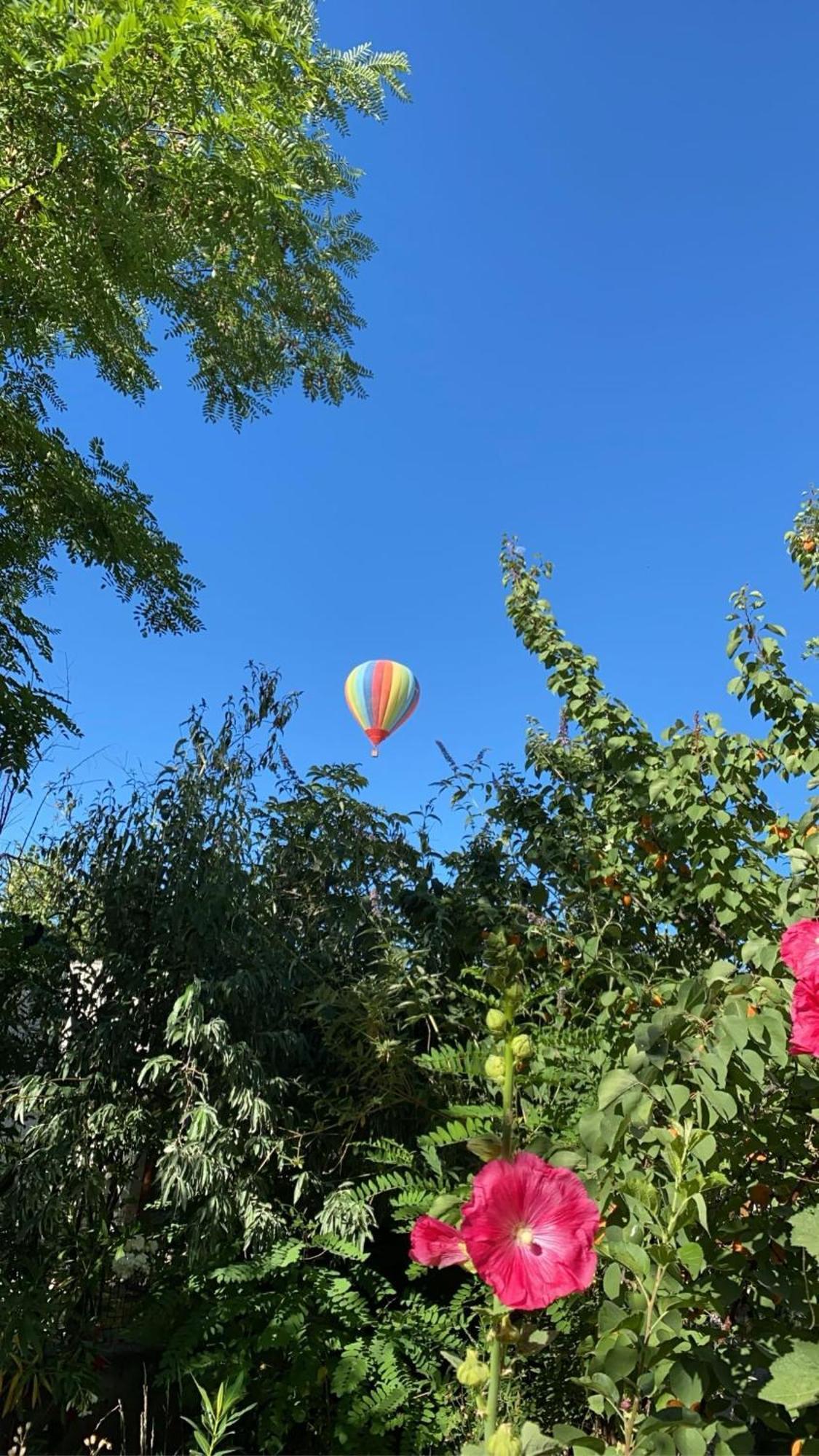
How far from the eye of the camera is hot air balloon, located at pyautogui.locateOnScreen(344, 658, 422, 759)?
32.3 ft

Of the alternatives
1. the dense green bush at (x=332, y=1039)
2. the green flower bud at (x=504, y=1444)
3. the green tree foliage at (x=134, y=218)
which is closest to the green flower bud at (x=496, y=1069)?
the green flower bud at (x=504, y=1444)

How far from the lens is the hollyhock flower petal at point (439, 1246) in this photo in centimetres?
85

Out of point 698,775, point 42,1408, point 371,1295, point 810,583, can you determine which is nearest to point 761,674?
point 698,775

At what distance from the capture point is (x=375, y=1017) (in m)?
2.89

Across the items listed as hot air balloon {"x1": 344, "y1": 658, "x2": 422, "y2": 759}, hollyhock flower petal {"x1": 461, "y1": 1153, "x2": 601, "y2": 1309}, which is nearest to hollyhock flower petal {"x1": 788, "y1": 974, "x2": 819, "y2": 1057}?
hollyhock flower petal {"x1": 461, "y1": 1153, "x2": 601, "y2": 1309}

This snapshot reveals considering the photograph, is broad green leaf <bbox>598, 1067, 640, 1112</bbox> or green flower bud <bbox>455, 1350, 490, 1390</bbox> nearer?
green flower bud <bbox>455, 1350, 490, 1390</bbox>

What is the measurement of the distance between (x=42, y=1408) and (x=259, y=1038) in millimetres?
1332

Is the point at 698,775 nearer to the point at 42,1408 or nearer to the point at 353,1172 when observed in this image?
the point at 353,1172

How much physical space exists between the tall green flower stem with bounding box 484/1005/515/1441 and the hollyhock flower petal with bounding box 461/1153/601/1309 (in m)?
0.04

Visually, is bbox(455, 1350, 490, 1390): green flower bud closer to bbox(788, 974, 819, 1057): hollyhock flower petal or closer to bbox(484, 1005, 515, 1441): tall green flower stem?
bbox(484, 1005, 515, 1441): tall green flower stem

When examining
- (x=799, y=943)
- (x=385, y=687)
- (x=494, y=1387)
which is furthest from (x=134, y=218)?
(x=385, y=687)

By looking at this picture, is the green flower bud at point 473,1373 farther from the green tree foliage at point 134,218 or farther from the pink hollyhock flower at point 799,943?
the green tree foliage at point 134,218

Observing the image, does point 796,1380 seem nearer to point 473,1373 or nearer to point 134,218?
point 473,1373

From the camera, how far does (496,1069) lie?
84 centimetres
